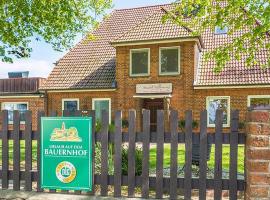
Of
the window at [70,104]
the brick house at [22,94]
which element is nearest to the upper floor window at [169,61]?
the window at [70,104]

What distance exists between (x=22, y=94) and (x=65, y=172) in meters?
21.1

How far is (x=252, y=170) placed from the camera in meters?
3.93

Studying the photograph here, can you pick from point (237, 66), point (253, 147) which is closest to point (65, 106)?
point (237, 66)

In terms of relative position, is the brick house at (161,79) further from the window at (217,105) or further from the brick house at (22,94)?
the brick house at (22,94)

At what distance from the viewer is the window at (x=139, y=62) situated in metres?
Result: 19.8

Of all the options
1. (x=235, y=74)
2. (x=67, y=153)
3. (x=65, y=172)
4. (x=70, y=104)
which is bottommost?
(x=65, y=172)

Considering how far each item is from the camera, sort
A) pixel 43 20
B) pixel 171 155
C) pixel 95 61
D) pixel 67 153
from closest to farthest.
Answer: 1. pixel 171 155
2. pixel 67 153
3. pixel 43 20
4. pixel 95 61

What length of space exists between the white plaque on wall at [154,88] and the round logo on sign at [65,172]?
14.6 metres

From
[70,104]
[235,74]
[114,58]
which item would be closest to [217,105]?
[235,74]

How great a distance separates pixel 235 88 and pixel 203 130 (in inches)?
589

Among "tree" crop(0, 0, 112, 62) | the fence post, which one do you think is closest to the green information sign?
the fence post

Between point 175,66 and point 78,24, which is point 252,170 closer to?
point 78,24

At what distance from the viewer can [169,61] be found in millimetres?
19344

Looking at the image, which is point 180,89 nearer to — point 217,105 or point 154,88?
point 154,88
